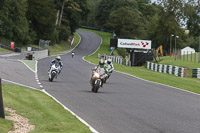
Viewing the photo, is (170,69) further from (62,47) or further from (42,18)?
(62,47)

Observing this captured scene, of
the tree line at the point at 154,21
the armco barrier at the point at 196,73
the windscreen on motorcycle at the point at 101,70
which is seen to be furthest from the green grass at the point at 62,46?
the windscreen on motorcycle at the point at 101,70

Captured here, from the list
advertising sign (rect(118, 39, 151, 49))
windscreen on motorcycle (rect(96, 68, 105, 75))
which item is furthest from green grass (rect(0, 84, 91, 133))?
advertising sign (rect(118, 39, 151, 49))

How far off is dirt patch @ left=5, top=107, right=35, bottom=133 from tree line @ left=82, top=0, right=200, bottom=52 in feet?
222

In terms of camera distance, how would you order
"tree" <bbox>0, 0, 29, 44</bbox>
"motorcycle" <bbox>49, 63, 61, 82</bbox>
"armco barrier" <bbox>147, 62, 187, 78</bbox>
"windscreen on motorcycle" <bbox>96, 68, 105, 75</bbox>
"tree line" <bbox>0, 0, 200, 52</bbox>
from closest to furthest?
"windscreen on motorcycle" <bbox>96, 68, 105, 75</bbox> → "motorcycle" <bbox>49, 63, 61, 82</bbox> → "armco barrier" <bbox>147, 62, 187, 78</bbox> → "tree" <bbox>0, 0, 29, 44</bbox> → "tree line" <bbox>0, 0, 200, 52</bbox>

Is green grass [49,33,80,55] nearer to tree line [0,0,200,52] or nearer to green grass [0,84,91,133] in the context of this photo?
tree line [0,0,200,52]

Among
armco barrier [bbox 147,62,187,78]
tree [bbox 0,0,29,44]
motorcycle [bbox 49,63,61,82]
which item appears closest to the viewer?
motorcycle [bbox 49,63,61,82]

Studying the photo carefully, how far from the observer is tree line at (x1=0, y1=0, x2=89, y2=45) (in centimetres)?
7788

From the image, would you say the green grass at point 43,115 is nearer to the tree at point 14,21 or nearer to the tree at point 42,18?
the tree at point 14,21

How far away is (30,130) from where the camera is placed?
8.72m

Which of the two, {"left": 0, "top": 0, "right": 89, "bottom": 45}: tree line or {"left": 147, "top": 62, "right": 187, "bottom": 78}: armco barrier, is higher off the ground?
{"left": 0, "top": 0, "right": 89, "bottom": 45}: tree line

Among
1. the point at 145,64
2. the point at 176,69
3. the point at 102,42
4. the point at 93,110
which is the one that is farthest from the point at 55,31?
the point at 93,110

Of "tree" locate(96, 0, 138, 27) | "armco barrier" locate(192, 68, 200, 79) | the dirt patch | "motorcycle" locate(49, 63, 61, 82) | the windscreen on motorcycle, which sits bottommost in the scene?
"armco barrier" locate(192, 68, 200, 79)

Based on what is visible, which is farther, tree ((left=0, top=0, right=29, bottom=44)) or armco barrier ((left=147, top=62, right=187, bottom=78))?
tree ((left=0, top=0, right=29, bottom=44))

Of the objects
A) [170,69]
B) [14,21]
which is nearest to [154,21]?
[14,21]
